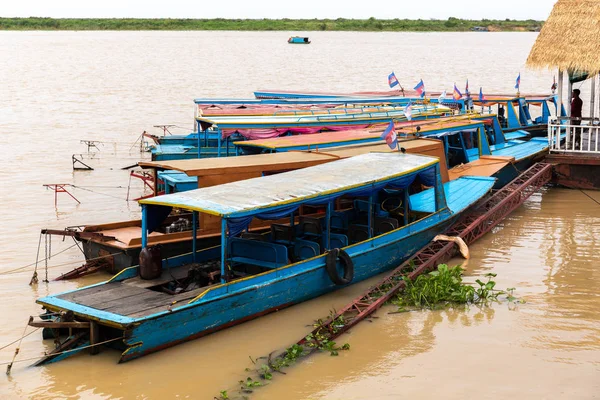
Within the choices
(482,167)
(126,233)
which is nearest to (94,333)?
(126,233)

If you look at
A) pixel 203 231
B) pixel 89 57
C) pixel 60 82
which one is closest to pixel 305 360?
pixel 203 231

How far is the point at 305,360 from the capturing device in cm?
889

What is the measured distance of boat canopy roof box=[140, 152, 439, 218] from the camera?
31.4 feet

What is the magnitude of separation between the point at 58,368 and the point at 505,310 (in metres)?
5.75

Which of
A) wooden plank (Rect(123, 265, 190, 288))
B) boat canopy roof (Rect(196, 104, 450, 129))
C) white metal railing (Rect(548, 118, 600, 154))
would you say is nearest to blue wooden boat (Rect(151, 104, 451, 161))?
boat canopy roof (Rect(196, 104, 450, 129))

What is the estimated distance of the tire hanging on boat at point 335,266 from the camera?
34.6ft

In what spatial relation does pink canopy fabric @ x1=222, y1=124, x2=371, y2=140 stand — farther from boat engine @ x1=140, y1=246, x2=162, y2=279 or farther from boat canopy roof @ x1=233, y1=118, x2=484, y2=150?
boat engine @ x1=140, y1=246, x2=162, y2=279

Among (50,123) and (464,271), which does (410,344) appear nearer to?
(464,271)

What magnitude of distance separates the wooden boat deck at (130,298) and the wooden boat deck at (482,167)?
7940 millimetres

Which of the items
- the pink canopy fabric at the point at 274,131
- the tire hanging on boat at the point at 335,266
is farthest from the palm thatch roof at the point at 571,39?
the tire hanging on boat at the point at 335,266

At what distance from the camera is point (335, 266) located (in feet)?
34.5

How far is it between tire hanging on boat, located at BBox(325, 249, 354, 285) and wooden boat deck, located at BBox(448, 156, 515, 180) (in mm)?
5717

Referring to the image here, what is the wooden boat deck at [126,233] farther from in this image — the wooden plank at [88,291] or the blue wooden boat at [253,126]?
the blue wooden boat at [253,126]

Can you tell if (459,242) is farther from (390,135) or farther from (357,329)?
(357,329)
